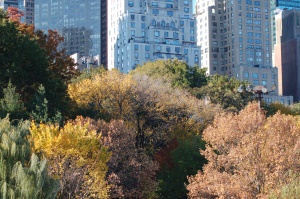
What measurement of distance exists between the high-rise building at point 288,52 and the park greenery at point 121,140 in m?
124

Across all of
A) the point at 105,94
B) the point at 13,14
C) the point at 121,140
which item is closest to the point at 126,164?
the point at 121,140

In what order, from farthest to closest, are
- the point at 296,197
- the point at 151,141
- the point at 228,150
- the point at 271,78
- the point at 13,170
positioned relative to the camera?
the point at 271,78, the point at 151,141, the point at 228,150, the point at 296,197, the point at 13,170

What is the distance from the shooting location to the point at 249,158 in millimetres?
45469

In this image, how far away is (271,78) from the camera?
18812 cm

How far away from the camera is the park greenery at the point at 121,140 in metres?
41.2

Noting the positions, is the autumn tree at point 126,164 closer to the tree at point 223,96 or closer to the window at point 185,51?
the tree at point 223,96

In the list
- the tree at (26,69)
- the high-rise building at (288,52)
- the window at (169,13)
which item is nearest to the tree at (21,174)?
the tree at (26,69)

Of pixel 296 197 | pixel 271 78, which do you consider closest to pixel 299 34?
pixel 271 78

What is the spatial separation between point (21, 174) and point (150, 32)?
138 meters

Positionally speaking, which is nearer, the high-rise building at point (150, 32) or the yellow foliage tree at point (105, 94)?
the yellow foliage tree at point (105, 94)

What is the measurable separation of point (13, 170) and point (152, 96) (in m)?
34.4

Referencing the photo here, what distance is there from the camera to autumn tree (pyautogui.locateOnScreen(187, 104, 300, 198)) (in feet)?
146

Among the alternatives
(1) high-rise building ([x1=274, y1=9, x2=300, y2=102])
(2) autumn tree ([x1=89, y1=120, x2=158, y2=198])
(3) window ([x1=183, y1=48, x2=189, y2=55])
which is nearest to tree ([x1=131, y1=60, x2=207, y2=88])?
(2) autumn tree ([x1=89, y1=120, x2=158, y2=198])

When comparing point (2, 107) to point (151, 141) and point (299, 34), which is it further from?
point (299, 34)
